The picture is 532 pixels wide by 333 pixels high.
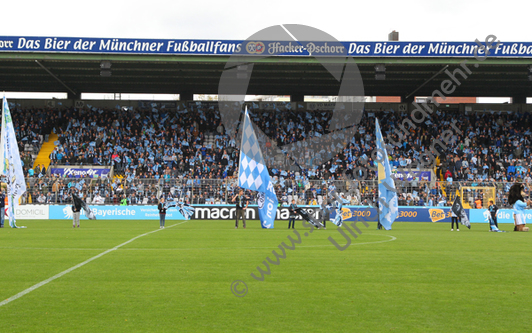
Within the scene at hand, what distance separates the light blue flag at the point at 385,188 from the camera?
21359mm

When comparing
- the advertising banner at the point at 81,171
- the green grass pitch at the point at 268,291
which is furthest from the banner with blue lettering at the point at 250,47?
the green grass pitch at the point at 268,291

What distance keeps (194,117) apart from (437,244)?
3162cm

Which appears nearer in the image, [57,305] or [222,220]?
[57,305]

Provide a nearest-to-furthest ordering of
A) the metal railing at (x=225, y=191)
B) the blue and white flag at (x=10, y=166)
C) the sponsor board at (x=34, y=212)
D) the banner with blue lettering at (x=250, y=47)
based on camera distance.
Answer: the blue and white flag at (x=10, y=166) < the sponsor board at (x=34, y=212) < the metal railing at (x=225, y=191) < the banner with blue lettering at (x=250, y=47)

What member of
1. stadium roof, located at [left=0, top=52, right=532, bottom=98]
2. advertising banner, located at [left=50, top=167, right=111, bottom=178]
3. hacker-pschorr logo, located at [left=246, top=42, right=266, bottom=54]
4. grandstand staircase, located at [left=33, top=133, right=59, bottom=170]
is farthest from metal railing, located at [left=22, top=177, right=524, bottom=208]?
hacker-pschorr logo, located at [left=246, top=42, right=266, bottom=54]

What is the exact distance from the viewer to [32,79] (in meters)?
41.8

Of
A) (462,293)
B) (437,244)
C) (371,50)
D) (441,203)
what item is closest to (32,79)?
(371,50)

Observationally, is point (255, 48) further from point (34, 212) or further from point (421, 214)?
point (34, 212)

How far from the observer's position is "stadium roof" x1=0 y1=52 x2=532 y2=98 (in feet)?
116

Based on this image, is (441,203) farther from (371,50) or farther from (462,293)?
(462,293)

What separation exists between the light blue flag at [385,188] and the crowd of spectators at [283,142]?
1122cm

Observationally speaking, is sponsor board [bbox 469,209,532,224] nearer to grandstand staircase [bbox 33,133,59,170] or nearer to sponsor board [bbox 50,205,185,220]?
sponsor board [bbox 50,205,185,220]

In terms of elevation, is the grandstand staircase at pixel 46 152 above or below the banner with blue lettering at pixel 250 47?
below

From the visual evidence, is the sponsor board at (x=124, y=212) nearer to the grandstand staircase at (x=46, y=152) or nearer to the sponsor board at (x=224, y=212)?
the sponsor board at (x=224, y=212)
